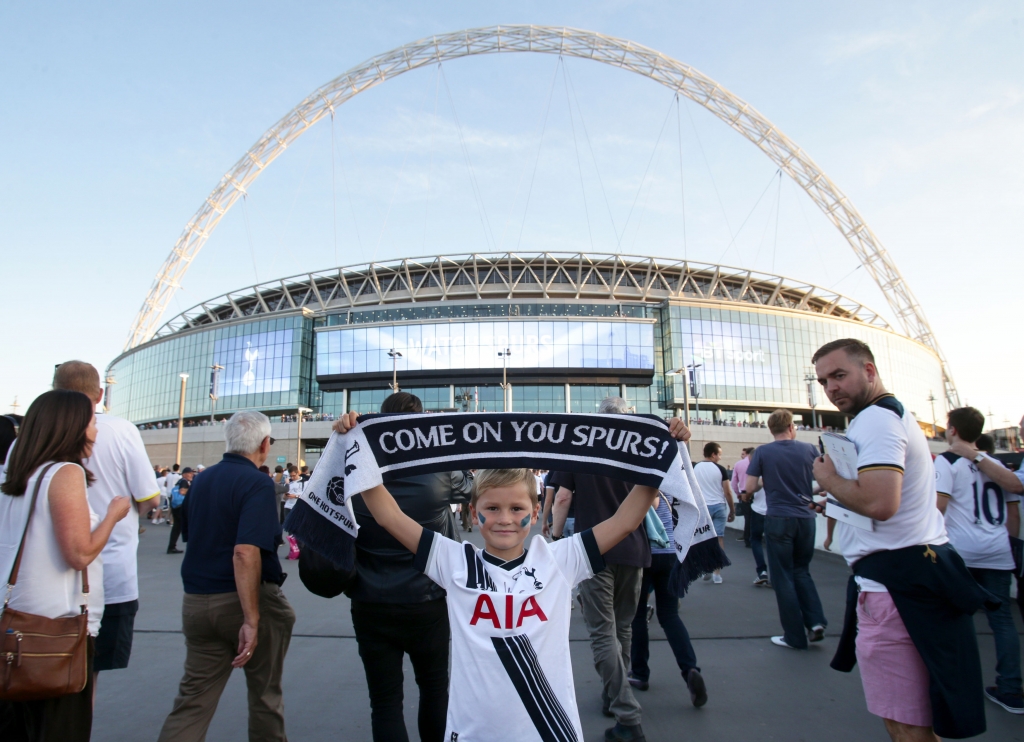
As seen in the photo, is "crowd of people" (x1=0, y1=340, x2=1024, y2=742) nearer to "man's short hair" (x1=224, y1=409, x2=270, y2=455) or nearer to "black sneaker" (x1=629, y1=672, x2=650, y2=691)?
"man's short hair" (x1=224, y1=409, x2=270, y2=455)

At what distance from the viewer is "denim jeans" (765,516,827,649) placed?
5.35 meters

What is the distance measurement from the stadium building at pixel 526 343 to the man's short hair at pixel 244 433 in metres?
51.0

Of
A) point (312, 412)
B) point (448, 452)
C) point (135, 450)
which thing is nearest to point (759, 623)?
point (448, 452)

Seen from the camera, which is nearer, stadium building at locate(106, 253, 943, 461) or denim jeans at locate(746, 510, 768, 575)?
denim jeans at locate(746, 510, 768, 575)

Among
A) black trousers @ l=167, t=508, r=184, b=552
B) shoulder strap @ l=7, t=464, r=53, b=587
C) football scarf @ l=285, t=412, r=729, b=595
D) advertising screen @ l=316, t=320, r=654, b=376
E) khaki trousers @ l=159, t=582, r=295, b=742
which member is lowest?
black trousers @ l=167, t=508, r=184, b=552

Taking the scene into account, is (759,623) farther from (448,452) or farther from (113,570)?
(113,570)

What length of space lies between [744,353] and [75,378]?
62289 mm

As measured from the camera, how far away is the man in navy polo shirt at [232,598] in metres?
2.84

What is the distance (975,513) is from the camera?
4.23m

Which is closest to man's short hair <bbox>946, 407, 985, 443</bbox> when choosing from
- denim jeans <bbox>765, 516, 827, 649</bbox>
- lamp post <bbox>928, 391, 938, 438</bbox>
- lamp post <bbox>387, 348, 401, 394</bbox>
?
denim jeans <bbox>765, 516, 827, 649</bbox>

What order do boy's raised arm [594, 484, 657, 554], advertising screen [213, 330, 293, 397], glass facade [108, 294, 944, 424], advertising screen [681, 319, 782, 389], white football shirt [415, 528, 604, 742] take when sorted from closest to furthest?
white football shirt [415, 528, 604, 742]
boy's raised arm [594, 484, 657, 554]
glass facade [108, 294, 944, 424]
advertising screen [681, 319, 782, 389]
advertising screen [213, 330, 293, 397]

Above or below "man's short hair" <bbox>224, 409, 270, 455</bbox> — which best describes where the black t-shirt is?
below

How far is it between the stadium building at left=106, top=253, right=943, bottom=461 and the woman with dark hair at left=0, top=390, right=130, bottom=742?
51770mm

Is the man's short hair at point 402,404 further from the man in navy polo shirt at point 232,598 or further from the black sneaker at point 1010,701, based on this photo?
the black sneaker at point 1010,701
